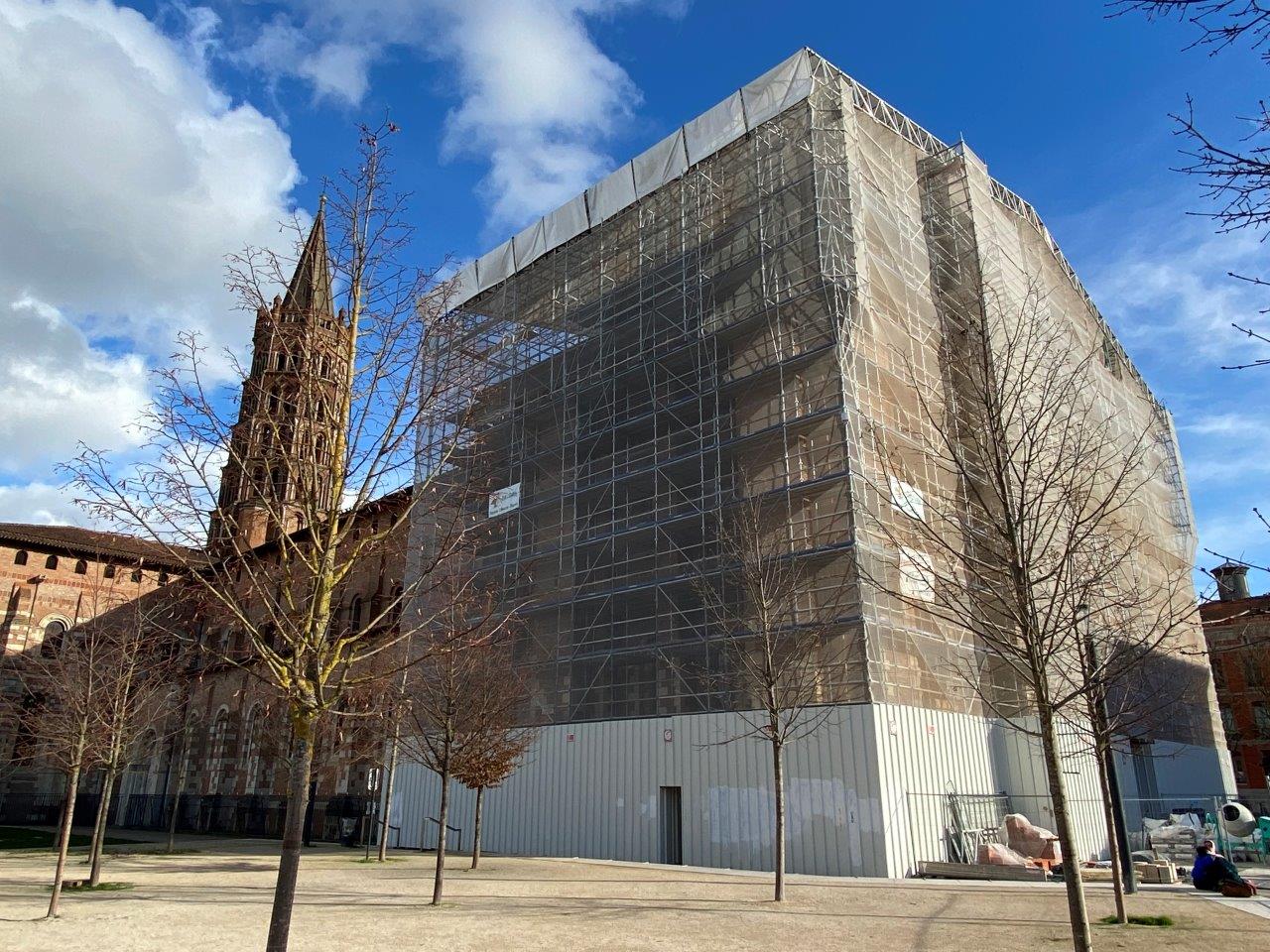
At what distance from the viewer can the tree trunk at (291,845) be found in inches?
233

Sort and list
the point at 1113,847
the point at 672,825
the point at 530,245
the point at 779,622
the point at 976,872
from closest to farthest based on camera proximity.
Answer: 1. the point at 1113,847
2. the point at 976,872
3. the point at 779,622
4. the point at 672,825
5. the point at 530,245

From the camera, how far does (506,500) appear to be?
29.9 metres

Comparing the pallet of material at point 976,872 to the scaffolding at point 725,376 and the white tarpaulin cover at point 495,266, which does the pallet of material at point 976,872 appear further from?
the white tarpaulin cover at point 495,266

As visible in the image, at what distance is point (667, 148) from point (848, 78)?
576cm

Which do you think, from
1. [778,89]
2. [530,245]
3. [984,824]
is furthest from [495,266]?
[984,824]

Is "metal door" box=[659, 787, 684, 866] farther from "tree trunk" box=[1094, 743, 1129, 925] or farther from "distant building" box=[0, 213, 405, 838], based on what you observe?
"tree trunk" box=[1094, 743, 1129, 925]

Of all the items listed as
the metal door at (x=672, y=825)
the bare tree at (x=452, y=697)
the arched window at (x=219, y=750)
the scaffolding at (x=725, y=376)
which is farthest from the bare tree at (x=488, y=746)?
the arched window at (x=219, y=750)

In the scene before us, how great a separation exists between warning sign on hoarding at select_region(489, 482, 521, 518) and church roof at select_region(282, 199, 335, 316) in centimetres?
2082

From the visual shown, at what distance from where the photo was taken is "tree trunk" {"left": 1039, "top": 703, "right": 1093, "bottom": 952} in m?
6.61

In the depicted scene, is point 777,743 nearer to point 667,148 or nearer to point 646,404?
point 646,404

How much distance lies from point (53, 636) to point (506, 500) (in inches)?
1416

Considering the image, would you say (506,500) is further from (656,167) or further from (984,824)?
(984,824)

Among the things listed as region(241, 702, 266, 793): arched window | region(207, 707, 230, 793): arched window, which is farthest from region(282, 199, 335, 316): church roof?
region(207, 707, 230, 793): arched window

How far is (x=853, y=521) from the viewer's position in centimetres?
2047
